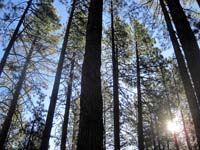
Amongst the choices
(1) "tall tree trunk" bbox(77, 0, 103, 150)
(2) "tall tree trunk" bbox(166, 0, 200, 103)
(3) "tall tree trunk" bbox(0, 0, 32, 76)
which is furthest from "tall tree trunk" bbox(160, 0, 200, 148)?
(3) "tall tree trunk" bbox(0, 0, 32, 76)

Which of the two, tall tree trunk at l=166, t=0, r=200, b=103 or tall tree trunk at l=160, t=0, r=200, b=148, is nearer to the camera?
tall tree trunk at l=166, t=0, r=200, b=103

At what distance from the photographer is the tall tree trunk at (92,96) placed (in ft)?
9.36

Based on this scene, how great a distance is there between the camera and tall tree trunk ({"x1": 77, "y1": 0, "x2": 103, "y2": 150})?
285 centimetres

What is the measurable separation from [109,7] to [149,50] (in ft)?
15.4

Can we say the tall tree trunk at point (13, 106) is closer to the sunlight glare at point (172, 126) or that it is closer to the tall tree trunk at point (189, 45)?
the tall tree trunk at point (189, 45)

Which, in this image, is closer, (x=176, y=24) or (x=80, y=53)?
(x=176, y=24)

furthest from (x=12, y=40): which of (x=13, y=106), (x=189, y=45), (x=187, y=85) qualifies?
(x=189, y=45)

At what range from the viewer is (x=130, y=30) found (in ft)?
55.7

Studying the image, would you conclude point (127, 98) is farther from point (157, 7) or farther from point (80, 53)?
point (157, 7)

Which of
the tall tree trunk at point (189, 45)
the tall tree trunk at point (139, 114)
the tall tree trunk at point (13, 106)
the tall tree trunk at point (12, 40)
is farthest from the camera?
the tall tree trunk at point (139, 114)

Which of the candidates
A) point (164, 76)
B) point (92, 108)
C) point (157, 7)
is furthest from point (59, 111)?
point (92, 108)

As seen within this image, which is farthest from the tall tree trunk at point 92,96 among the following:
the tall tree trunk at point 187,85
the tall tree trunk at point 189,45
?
the tall tree trunk at point 187,85

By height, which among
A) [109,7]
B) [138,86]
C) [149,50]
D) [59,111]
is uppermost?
[109,7]

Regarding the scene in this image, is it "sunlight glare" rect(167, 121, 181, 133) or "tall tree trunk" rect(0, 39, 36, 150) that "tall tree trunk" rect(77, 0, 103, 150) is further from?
"sunlight glare" rect(167, 121, 181, 133)
